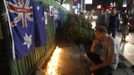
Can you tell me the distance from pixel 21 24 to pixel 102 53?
75.4 inches

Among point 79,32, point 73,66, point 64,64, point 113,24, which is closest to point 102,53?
point 73,66

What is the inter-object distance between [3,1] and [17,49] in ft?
3.43

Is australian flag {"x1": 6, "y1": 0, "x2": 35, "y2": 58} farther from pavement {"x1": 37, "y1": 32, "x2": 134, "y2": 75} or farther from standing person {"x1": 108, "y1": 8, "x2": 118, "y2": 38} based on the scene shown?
standing person {"x1": 108, "y1": 8, "x2": 118, "y2": 38}

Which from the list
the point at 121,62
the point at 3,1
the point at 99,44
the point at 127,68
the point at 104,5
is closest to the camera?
the point at 3,1

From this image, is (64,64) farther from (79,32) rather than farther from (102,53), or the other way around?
(79,32)

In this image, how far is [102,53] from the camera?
515cm

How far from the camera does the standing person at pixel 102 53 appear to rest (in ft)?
15.6

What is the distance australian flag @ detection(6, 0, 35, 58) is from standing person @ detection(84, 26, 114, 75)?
1.54 meters

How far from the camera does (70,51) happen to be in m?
12.4

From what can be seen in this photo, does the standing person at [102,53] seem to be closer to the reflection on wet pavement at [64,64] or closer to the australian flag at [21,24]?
the australian flag at [21,24]

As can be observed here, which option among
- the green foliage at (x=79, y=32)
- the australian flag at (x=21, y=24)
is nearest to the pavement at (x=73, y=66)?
the australian flag at (x=21, y=24)

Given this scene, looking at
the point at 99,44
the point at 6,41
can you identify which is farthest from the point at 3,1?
the point at 99,44

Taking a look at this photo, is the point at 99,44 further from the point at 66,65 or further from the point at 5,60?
the point at 66,65

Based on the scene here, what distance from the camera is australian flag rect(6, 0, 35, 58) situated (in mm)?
4805
